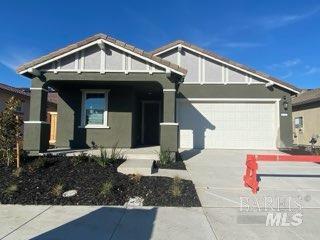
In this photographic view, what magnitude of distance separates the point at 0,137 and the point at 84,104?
5707 millimetres

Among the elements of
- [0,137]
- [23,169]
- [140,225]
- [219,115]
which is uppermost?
[219,115]

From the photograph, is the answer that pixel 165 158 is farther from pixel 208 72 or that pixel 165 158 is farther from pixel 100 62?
pixel 208 72

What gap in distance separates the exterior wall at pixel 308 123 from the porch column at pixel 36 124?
17161mm

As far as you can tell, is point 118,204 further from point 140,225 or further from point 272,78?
point 272,78

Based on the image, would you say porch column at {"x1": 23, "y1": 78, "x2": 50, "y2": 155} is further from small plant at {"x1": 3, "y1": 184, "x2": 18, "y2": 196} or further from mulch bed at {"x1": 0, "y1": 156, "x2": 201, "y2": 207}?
small plant at {"x1": 3, "y1": 184, "x2": 18, "y2": 196}

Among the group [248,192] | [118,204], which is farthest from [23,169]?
[248,192]

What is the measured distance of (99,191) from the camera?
7699 millimetres

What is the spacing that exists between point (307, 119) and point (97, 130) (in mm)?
15617

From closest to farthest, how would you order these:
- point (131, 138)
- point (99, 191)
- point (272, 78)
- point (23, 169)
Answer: point (99, 191)
point (23, 169)
point (131, 138)
point (272, 78)

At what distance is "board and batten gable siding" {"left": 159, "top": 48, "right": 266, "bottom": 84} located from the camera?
677 inches

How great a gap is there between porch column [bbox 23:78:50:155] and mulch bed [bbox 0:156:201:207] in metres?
2.10

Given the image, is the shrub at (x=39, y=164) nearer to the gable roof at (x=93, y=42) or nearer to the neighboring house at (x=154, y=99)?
the neighboring house at (x=154, y=99)

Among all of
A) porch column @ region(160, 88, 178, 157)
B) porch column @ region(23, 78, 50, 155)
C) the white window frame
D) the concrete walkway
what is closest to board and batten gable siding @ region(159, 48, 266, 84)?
the white window frame

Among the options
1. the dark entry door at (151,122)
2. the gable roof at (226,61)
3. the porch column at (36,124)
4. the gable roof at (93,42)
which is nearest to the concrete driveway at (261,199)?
the gable roof at (93,42)
